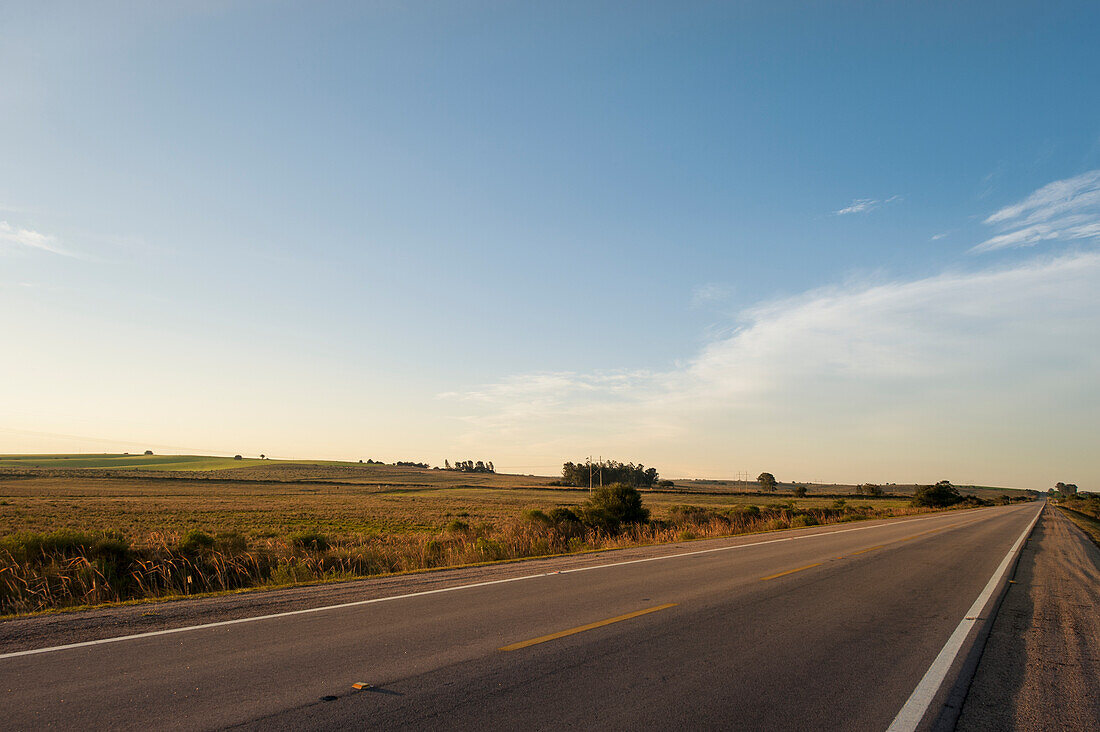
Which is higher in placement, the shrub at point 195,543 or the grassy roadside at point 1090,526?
the grassy roadside at point 1090,526

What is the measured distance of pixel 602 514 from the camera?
3325 centimetres

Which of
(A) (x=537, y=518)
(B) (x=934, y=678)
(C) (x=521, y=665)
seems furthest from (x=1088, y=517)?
(C) (x=521, y=665)

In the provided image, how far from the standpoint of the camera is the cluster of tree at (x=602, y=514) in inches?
1091

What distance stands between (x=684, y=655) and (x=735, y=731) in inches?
83.1

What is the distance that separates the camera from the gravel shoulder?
5590 millimetres

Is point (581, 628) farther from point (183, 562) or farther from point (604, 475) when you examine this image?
point (604, 475)

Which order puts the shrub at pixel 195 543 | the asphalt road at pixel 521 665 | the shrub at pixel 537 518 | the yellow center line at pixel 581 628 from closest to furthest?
1. the asphalt road at pixel 521 665
2. the yellow center line at pixel 581 628
3. the shrub at pixel 195 543
4. the shrub at pixel 537 518

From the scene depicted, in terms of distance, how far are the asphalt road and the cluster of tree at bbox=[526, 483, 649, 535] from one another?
52.9 feet

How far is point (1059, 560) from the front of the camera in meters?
20.0

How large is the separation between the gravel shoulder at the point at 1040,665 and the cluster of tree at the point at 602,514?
54.8 ft

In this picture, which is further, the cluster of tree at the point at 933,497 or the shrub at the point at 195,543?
the cluster of tree at the point at 933,497

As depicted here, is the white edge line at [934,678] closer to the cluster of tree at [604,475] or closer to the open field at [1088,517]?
the open field at [1088,517]

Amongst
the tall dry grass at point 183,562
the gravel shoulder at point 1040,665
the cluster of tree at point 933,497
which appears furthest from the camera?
the cluster of tree at point 933,497

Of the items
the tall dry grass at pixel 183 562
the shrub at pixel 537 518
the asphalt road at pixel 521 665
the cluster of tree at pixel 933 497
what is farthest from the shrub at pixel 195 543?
the cluster of tree at pixel 933 497
